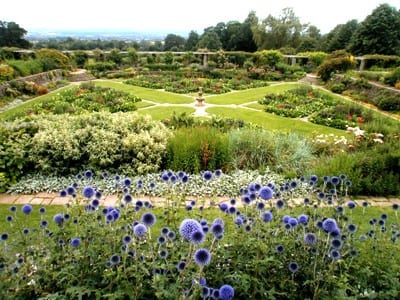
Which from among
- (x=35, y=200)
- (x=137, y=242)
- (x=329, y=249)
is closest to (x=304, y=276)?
(x=329, y=249)

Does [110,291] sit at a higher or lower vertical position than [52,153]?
higher

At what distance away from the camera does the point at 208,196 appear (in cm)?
557

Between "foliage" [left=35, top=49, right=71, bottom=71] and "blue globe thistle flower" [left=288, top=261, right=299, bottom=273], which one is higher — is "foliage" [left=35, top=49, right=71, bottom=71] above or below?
below

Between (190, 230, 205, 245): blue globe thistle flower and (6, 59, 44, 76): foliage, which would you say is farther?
(6, 59, 44, 76): foliage

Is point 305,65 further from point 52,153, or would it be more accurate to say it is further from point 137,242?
point 137,242

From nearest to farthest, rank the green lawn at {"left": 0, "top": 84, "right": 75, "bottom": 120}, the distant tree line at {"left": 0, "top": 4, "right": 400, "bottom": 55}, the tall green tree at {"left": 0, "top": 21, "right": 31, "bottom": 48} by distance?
the green lawn at {"left": 0, "top": 84, "right": 75, "bottom": 120} < the distant tree line at {"left": 0, "top": 4, "right": 400, "bottom": 55} < the tall green tree at {"left": 0, "top": 21, "right": 31, "bottom": 48}

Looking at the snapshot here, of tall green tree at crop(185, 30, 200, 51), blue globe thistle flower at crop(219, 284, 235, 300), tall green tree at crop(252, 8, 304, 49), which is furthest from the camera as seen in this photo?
tall green tree at crop(185, 30, 200, 51)

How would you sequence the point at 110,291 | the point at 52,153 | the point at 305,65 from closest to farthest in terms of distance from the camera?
the point at 110,291, the point at 52,153, the point at 305,65

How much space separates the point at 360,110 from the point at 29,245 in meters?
12.3

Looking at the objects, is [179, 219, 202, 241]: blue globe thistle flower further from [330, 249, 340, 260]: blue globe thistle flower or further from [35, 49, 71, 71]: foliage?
[35, 49, 71, 71]: foliage

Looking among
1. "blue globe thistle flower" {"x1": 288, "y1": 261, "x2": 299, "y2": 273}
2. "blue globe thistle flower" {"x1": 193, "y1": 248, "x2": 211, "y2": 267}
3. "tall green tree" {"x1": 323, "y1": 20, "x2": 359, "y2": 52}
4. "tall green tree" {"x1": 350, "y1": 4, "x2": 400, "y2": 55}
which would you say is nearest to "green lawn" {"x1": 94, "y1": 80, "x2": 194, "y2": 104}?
"blue globe thistle flower" {"x1": 288, "y1": 261, "x2": 299, "y2": 273}

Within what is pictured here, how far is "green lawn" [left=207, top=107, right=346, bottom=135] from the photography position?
1079 cm

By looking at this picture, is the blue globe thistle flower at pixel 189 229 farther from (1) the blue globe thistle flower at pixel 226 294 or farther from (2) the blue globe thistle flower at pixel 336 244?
(2) the blue globe thistle flower at pixel 336 244

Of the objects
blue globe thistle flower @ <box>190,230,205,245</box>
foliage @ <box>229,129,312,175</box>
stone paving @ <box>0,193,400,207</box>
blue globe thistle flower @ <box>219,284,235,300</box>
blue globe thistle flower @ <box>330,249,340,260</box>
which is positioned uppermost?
blue globe thistle flower @ <box>190,230,205,245</box>
